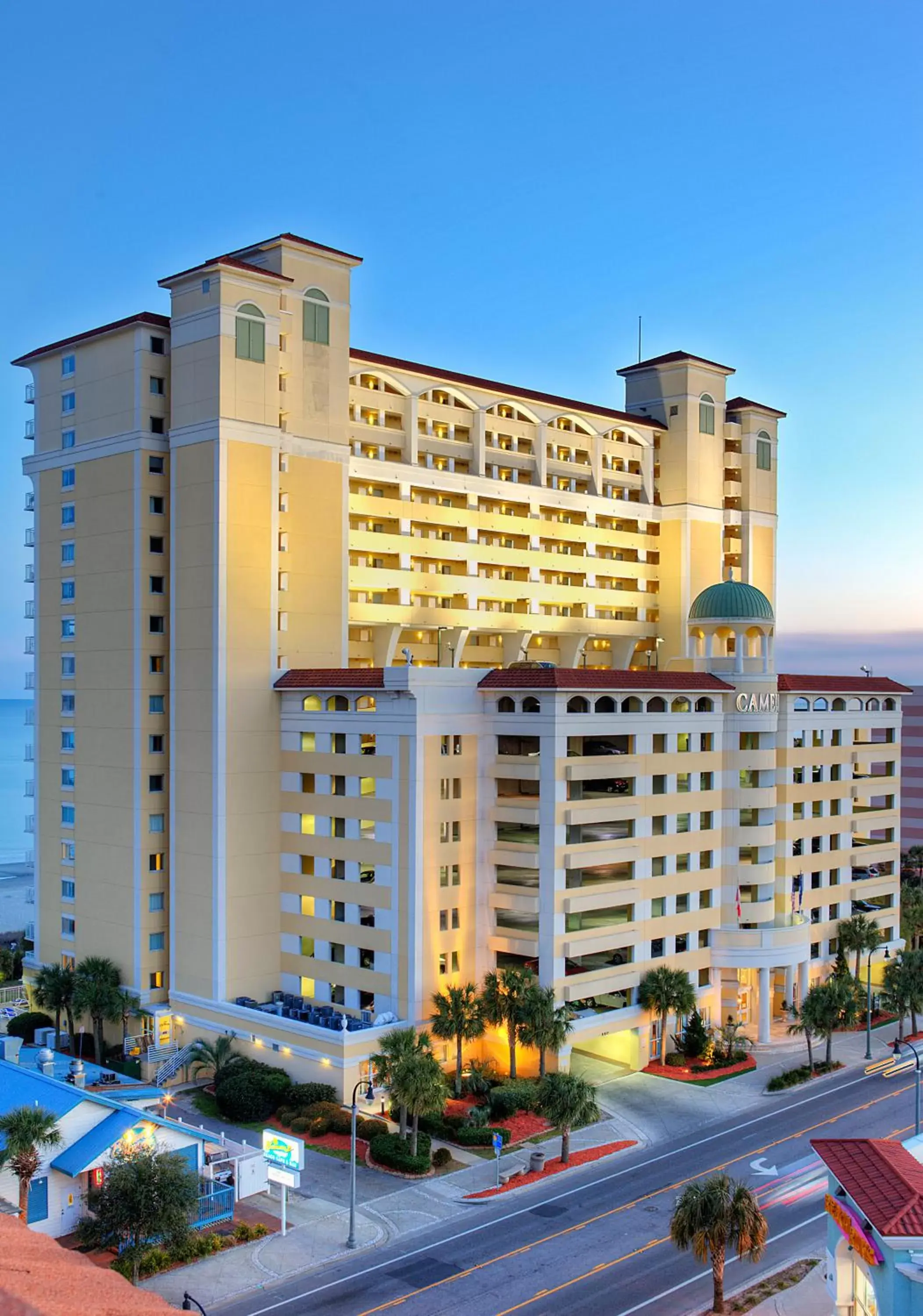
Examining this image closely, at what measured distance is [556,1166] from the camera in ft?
175

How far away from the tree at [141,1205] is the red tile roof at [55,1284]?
18.8 ft

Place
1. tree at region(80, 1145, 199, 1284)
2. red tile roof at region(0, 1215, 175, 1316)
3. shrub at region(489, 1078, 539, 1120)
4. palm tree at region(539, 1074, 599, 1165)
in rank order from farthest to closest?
shrub at region(489, 1078, 539, 1120) → palm tree at region(539, 1074, 599, 1165) → tree at region(80, 1145, 199, 1284) → red tile roof at region(0, 1215, 175, 1316)

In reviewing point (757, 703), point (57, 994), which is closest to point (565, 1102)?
point (757, 703)

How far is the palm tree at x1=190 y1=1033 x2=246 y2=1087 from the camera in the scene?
62.8m

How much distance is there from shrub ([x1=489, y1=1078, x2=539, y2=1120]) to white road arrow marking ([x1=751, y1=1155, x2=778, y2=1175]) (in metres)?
10.4

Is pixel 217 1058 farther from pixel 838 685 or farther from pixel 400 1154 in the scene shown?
pixel 838 685

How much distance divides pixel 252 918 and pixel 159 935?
647 cm

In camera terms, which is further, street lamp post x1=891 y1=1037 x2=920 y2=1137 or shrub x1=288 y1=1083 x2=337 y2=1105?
shrub x1=288 y1=1083 x2=337 y2=1105

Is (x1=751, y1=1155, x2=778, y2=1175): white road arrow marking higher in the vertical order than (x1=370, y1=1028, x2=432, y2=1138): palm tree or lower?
lower

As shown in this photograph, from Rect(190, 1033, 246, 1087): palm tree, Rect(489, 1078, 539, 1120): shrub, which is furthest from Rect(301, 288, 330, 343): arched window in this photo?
Rect(489, 1078, 539, 1120): shrub

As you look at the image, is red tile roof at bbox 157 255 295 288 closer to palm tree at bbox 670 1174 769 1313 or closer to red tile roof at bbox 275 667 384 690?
red tile roof at bbox 275 667 384 690

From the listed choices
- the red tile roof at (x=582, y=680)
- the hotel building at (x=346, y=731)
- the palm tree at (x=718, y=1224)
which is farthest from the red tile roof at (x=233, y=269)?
the palm tree at (x=718, y=1224)

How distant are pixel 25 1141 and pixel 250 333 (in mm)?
44212

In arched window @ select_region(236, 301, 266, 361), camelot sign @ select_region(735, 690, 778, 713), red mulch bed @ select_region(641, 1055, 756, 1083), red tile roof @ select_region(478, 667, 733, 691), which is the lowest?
red mulch bed @ select_region(641, 1055, 756, 1083)
